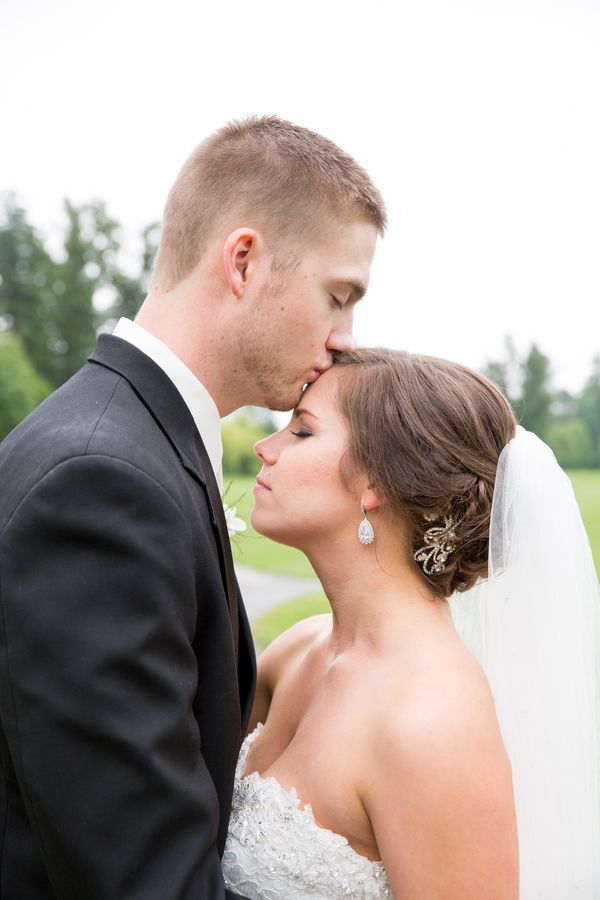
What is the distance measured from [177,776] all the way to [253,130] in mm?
2294

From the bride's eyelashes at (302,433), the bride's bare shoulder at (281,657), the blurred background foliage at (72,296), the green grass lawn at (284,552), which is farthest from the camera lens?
the blurred background foliage at (72,296)

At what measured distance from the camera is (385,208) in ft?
11.2

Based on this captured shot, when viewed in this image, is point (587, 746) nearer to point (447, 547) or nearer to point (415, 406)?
point (447, 547)

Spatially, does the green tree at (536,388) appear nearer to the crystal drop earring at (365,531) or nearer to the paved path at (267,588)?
the paved path at (267,588)

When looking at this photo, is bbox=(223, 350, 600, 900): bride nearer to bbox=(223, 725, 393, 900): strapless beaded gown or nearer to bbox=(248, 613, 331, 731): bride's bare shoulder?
bbox=(223, 725, 393, 900): strapless beaded gown

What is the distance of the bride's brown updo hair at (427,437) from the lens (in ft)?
10.5

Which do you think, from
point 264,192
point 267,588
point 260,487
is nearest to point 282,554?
point 267,588

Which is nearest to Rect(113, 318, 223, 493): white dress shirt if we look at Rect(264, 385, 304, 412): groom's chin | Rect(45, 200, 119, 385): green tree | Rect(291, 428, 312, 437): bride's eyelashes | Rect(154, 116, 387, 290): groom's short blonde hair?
Rect(154, 116, 387, 290): groom's short blonde hair

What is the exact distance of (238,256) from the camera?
9.71 feet

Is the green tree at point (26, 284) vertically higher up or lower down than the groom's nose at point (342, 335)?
lower down

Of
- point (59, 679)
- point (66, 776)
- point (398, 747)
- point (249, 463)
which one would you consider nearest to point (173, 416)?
point (59, 679)

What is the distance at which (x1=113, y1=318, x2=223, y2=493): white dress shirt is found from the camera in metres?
2.85

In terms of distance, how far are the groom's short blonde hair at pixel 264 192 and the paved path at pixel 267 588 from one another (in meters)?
11.7

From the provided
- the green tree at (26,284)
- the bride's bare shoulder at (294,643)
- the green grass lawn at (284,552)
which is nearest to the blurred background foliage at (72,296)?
the green tree at (26,284)
